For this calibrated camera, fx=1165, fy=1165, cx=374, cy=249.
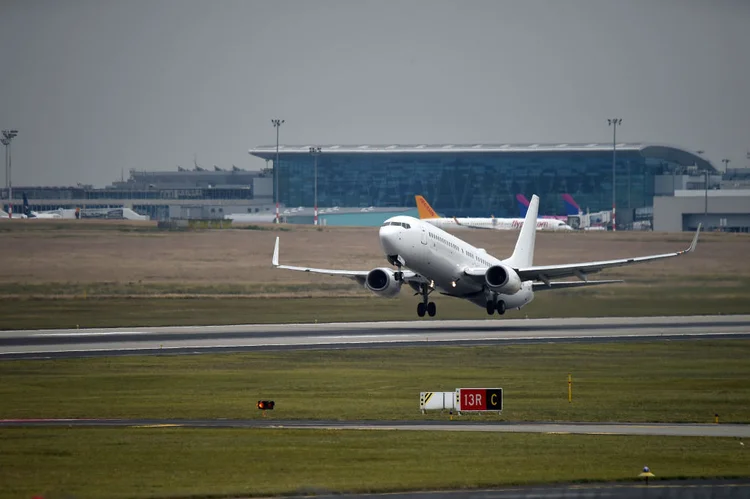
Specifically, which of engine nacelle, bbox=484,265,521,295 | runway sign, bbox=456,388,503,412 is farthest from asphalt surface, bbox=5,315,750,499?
engine nacelle, bbox=484,265,521,295

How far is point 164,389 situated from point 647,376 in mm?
20840

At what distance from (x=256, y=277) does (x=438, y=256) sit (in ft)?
144

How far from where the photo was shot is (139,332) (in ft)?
233

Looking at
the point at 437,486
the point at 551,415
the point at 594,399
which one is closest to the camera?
the point at 437,486

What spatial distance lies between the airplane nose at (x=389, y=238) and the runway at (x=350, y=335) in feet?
17.3

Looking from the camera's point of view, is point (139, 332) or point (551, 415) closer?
point (551, 415)

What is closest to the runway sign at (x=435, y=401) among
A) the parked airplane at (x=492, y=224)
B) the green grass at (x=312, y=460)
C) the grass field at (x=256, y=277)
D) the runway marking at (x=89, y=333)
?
the green grass at (x=312, y=460)

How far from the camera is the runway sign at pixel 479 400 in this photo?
130 feet

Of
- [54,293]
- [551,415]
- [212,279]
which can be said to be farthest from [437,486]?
[212,279]

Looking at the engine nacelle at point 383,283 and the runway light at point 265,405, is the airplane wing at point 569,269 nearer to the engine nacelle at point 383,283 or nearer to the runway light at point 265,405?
the engine nacelle at point 383,283

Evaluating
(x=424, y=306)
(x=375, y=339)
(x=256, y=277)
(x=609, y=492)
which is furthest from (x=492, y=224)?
(x=609, y=492)

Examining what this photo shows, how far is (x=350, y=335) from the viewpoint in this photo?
69688 mm

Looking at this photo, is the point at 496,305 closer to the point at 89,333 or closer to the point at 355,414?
the point at 89,333

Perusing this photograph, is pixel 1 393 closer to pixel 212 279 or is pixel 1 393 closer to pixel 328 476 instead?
pixel 328 476
